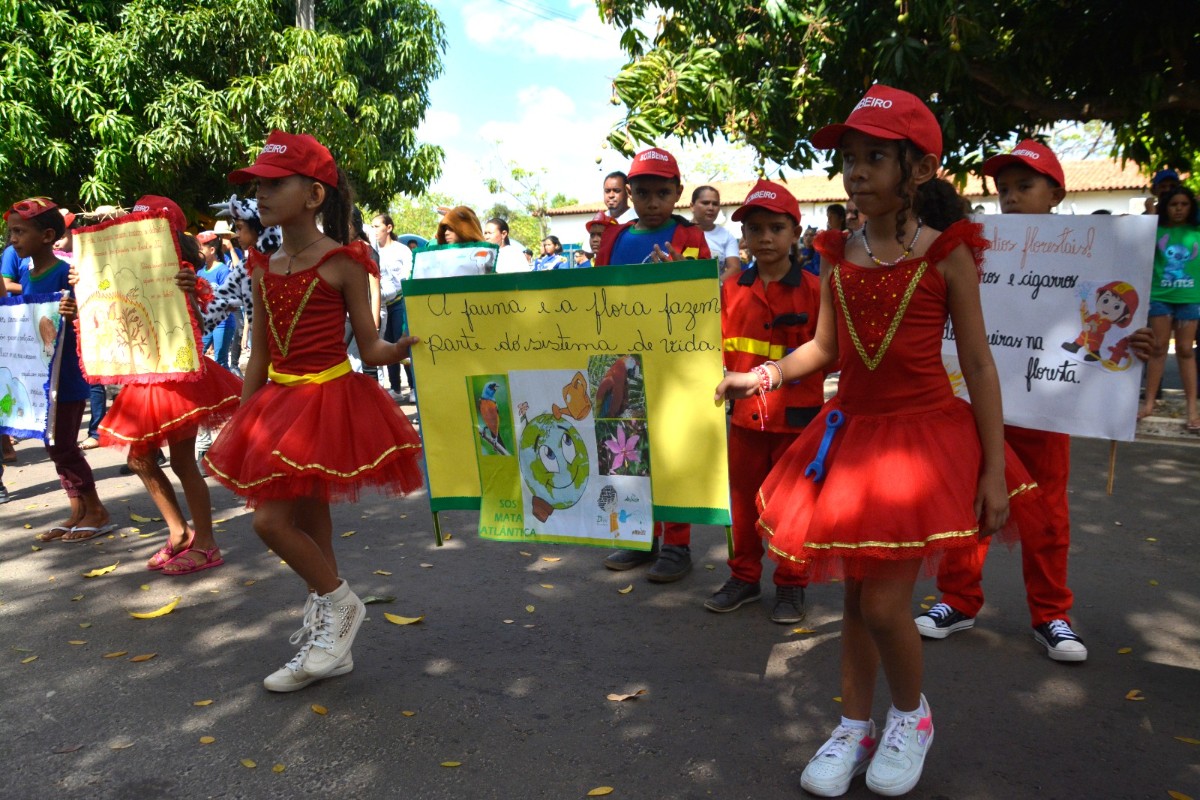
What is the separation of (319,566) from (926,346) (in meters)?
2.50

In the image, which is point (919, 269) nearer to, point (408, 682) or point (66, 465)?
point (408, 682)

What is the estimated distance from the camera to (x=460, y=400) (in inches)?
158

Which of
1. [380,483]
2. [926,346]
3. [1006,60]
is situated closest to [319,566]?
[380,483]

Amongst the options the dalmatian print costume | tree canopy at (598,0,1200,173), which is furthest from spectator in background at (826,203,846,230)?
the dalmatian print costume

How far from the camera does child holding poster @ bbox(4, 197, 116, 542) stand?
629 centimetres

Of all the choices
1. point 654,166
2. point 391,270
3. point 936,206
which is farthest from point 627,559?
point 391,270

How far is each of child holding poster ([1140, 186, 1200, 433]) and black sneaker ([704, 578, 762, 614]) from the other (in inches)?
209

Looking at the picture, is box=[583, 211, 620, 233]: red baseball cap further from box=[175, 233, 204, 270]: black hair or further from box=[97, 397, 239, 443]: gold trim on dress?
box=[97, 397, 239, 443]: gold trim on dress

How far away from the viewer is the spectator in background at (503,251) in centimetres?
1013

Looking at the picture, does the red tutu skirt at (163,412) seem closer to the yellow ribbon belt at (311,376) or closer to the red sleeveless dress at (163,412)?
the red sleeveless dress at (163,412)

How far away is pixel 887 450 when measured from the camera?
2.99 metres

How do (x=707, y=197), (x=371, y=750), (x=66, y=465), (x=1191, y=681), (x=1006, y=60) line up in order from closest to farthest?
(x=371, y=750)
(x=1191, y=681)
(x=66, y=465)
(x=1006, y=60)
(x=707, y=197)

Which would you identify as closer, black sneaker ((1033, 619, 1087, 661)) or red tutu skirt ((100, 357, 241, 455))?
black sneaker ((1033, 619, 1087, 661))

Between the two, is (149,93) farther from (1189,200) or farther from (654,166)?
(1189,200)
